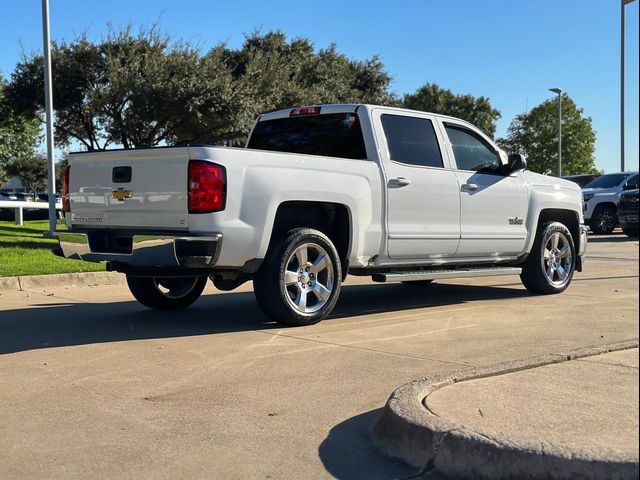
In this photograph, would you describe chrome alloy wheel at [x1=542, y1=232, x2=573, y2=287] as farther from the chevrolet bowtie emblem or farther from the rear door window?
the chevrolet bowtie emblem

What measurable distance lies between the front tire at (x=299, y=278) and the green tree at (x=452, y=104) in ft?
166

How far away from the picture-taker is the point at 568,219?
964 cm

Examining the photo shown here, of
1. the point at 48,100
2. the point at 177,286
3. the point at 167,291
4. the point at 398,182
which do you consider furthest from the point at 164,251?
the point at 48,100

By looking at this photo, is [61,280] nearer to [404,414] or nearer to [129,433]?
[129,433]

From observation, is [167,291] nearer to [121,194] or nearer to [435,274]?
[121,194]

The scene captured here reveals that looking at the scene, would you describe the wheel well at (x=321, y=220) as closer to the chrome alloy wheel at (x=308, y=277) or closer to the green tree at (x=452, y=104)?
the chrome alloy wheel at (x=308, y=277)

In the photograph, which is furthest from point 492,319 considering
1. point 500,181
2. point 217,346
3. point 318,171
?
point 217,346

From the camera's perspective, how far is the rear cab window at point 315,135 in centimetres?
762

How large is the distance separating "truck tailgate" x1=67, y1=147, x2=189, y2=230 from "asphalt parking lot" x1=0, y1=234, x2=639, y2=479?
109cm

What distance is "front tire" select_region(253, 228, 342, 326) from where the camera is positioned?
651cm

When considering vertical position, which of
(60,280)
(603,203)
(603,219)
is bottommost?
(60,280)

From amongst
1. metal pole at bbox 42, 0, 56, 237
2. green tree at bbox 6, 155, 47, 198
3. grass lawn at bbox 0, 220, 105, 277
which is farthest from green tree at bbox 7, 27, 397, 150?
green tree at bbox 6, 155, 47, 198

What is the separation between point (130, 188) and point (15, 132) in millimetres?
23475

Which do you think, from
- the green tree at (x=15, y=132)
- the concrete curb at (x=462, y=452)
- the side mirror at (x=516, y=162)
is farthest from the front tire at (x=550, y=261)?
the green tree at (x=15, y=132)
